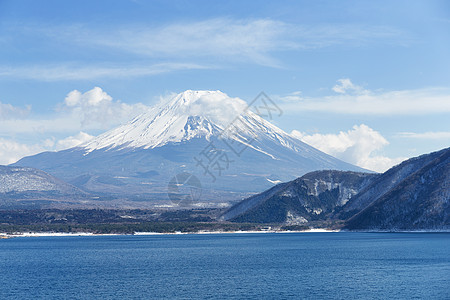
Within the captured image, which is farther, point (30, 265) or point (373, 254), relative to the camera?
point (373, 254)

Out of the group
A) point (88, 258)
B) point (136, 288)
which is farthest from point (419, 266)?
point (88, 258)

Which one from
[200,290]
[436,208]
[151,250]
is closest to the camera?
[200,290]

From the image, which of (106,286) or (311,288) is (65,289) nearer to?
(106,286)

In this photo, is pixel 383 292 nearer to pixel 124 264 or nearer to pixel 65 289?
pixel 65 289

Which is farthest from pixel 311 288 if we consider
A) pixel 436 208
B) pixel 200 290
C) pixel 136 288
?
pixel 436 208

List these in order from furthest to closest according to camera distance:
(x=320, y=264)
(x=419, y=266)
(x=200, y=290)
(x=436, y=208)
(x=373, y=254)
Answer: (x=436, y=208), (x=373, y=254), (x=320, y=264), (x=419, y=266), (x=200, y=290)

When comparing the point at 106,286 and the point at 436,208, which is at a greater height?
the point at 436,208
